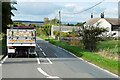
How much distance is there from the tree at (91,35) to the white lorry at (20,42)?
353 inches

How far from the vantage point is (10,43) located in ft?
72.0

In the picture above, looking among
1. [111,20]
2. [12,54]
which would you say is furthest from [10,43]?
[111,20]

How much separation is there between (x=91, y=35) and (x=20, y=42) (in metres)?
10.4

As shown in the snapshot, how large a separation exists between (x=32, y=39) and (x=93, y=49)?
33.3 feet

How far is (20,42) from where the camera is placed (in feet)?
72.9

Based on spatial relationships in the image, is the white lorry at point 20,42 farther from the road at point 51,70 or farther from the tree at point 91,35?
the tree at point 91,35

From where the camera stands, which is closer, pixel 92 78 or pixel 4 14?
pixel 92 78

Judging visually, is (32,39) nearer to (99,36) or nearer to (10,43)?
(10,43)

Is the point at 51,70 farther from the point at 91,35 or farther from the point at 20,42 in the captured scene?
the point at 91,35

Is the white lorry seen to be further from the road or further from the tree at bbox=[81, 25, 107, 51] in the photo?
the tree at bbox=[81, 25, 107, 51]

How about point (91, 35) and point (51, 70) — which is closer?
point (51, 70)

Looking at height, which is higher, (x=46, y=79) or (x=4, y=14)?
(x=4, y=14)

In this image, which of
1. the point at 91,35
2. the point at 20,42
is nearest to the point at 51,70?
the point at 20,42

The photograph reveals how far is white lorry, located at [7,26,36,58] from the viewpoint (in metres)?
22.1
